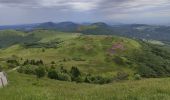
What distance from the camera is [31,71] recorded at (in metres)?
90.6

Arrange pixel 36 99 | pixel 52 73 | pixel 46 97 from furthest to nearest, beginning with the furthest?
pixel 52 73 → pixel 46 97 → pixel 36 99

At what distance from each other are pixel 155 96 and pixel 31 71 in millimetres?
79053

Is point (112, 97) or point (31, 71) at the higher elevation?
point (112, 97)

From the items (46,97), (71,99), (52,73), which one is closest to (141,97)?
(71,99)

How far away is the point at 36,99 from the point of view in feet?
42.5

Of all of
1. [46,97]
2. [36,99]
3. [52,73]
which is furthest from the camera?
[52,73]

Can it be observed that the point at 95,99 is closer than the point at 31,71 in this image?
Yes

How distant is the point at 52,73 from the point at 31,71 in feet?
19.2

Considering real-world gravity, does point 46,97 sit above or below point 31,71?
above

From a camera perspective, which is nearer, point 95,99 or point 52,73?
point 95,99

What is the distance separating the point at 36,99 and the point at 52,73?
77945 millimetres

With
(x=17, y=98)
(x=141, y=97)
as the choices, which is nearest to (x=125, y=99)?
(x=141, y=97)

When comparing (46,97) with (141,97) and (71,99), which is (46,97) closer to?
(71,99)

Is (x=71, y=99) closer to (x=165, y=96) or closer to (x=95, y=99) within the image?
(x=95, y=99)
